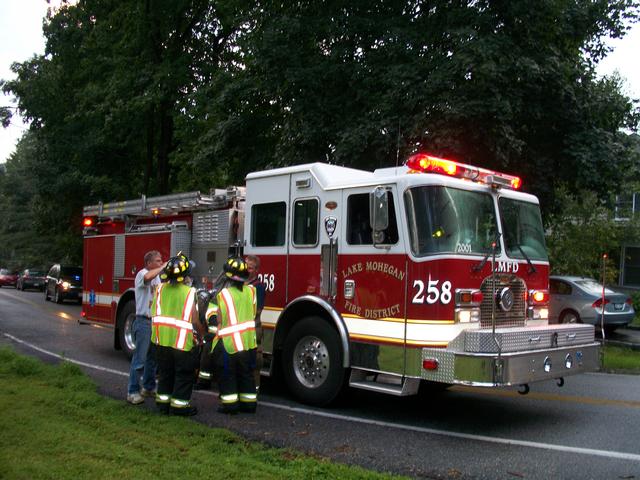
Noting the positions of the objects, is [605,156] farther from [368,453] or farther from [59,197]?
[59,197]

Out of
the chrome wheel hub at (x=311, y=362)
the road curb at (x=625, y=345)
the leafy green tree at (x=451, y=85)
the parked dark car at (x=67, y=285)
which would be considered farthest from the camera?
the parked dark car at (x=67, y=285)

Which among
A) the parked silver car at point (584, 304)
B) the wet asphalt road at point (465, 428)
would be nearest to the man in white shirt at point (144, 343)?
the wet asphalt road at point (465, 428)

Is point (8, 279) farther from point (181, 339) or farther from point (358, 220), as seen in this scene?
point (358, 220)

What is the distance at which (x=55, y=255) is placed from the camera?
1734 inches

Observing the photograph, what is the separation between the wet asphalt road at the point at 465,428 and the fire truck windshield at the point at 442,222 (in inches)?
71.8

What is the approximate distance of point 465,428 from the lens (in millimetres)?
6852

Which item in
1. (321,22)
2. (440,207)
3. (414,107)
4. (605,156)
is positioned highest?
(321,22)

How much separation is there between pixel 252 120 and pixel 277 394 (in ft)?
29.8

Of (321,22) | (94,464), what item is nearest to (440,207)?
(94,464)

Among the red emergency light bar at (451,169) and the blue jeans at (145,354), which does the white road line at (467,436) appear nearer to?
the blue jeans at (145,354)

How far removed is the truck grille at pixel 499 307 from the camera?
6871 millimetres

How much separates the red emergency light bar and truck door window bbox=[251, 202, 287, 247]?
6.19 feet

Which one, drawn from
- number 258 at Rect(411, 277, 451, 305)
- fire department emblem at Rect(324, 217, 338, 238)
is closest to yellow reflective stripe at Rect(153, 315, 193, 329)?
fire department emblem at Rect(324, 217, 338, 238)

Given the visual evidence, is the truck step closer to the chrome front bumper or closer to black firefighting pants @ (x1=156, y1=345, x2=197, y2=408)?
the chrome front bumper
